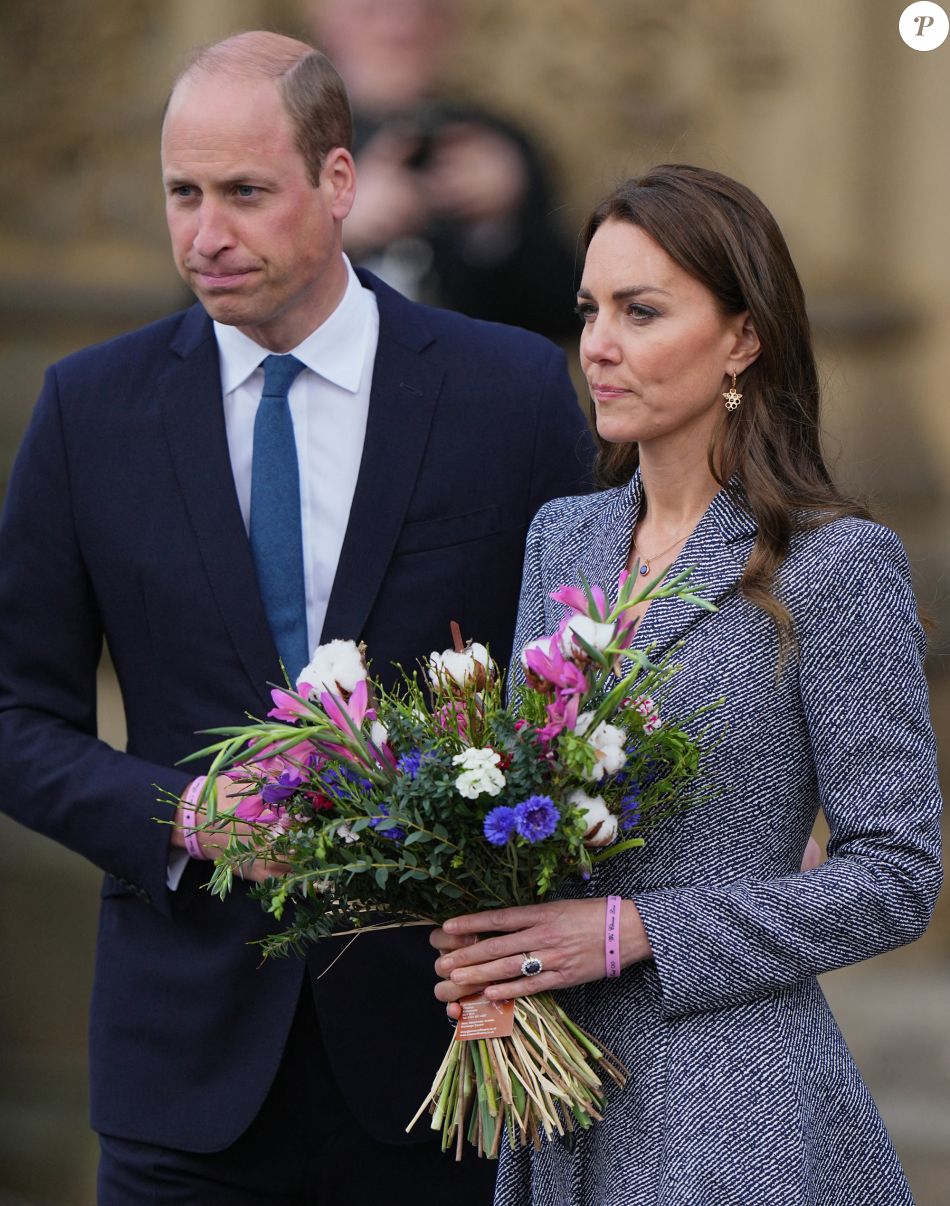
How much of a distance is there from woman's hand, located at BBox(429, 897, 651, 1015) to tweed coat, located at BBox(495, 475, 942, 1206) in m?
0.07

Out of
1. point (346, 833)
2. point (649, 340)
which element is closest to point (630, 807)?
point (346, 833)

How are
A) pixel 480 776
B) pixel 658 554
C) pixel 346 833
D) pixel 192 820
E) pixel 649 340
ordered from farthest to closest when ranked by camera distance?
1. pixel 192 820
2. pixel 658 554
3. pixel 649 340
4. pixel 346 833
5. pixel 480 776

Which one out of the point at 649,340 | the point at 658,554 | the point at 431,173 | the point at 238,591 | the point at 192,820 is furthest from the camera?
the point at 431,173

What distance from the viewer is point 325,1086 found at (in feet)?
9.33

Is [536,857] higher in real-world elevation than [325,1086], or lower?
higher

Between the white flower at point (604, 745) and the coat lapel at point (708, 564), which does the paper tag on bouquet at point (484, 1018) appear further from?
the coat lapel at point (708, 564)

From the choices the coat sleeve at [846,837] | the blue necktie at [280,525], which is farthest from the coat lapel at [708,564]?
the blue necktie at [280,525]

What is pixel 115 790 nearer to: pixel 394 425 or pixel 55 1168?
pixel 394 425

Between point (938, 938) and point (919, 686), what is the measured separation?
96.5 inches

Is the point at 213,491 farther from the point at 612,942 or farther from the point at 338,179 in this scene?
the point at 612,942

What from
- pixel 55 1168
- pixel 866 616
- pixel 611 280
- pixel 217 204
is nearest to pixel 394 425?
pixel 217 204

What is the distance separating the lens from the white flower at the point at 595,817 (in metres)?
2.08

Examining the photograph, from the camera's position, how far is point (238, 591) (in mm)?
2812

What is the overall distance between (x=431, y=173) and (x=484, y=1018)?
291 centimetres
